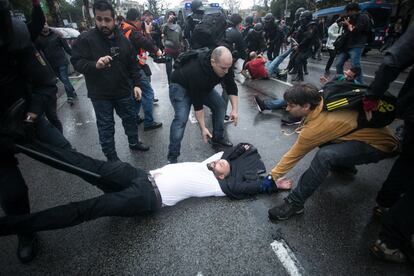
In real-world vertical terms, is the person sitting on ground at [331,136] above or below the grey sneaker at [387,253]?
above

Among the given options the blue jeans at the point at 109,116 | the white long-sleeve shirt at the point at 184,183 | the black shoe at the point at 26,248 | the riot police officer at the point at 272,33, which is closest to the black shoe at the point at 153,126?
the blue jeans at the point at 109,116

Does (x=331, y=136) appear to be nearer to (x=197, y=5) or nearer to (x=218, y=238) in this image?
(x=218, y=238)

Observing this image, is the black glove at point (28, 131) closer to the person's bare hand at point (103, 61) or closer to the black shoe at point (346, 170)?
the person's bare hand at point (103, 61)

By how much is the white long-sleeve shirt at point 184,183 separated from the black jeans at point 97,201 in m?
0.14

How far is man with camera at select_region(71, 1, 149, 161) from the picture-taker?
2609 millimetres

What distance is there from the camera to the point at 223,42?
4.46 meters

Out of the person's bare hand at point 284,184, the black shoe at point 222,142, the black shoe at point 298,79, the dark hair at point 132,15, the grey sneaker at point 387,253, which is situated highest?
the dark hair at point 132,15

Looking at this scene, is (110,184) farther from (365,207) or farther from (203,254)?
(365,207)

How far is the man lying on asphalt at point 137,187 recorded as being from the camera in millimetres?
1794

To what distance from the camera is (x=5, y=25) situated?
5.32 ft

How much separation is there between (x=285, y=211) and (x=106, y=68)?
2420 mm

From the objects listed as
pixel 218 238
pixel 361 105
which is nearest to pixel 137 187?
pixel 218 238

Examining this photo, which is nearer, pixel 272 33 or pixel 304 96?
pixel 304 96

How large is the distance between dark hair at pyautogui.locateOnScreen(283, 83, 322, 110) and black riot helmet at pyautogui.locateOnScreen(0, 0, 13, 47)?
2061mm
